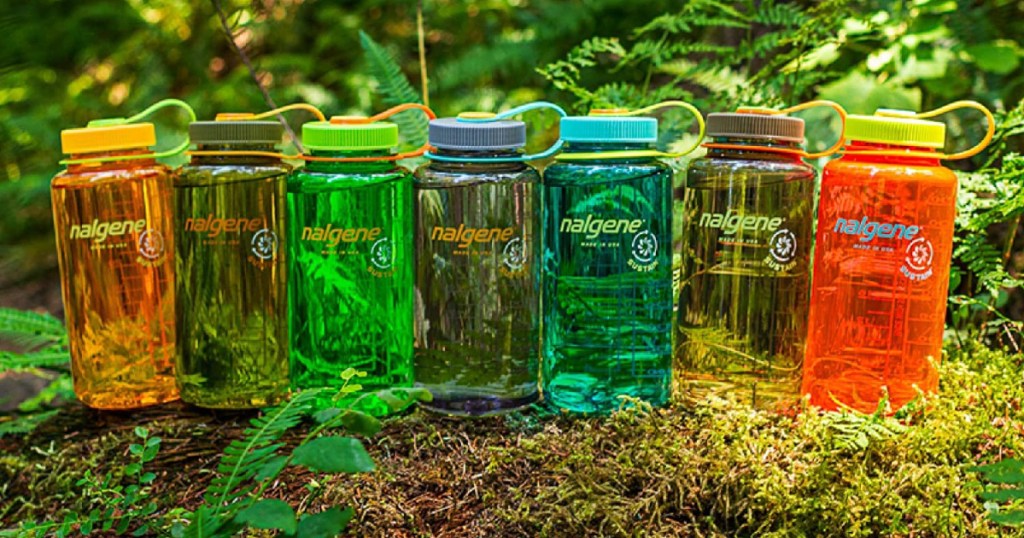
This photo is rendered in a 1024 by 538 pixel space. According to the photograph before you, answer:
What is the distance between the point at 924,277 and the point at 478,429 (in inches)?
45.8

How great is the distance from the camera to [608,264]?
7.20 feet

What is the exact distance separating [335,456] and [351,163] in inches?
34.8

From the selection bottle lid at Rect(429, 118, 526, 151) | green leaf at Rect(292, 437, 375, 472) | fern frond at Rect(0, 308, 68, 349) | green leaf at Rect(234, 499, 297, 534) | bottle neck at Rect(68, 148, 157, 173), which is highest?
bottle lid at Rect(429, 118, 526, 151)

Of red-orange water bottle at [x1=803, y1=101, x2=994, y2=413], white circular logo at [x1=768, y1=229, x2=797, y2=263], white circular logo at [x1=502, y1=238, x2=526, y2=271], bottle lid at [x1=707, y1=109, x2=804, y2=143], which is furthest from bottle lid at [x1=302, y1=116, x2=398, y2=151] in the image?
red-orange water bottle at [x1=803, y1=101, x2=994, y2=413]

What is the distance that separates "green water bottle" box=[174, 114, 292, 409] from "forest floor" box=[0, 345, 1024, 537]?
0.61 feet

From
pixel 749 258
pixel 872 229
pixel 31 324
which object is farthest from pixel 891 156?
pixel 31 324

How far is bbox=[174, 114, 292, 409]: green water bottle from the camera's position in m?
2.28

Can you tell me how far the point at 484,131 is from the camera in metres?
2.12

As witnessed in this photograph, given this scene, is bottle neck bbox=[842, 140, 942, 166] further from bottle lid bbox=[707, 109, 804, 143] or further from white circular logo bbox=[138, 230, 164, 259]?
white circular logo bbox=[138, 230, 164, 259]

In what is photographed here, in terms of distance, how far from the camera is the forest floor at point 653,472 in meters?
1.94

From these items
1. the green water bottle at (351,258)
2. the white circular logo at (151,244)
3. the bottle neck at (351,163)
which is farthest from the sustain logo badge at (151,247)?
the bottle neck at (351,163)

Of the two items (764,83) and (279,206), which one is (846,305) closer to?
(764,83)

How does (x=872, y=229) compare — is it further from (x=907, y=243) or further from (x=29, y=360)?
(x=29, y=360)

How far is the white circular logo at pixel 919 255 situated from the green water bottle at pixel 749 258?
0.23m
